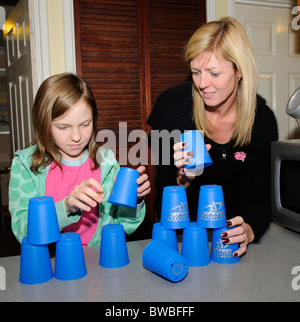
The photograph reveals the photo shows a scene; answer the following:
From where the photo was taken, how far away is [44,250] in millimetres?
823

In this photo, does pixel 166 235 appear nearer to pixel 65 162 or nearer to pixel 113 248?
pixel 113 248

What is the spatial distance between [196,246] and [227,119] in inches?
25.5

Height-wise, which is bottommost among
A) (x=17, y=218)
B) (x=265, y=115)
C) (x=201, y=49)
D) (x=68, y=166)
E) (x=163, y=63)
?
(x=17, y=218)

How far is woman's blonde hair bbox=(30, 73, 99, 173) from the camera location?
3.76 feet

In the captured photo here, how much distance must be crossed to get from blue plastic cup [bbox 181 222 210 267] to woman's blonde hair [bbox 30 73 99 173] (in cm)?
56

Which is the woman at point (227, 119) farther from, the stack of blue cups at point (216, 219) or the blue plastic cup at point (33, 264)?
the blue plastic cup at point (33, 264)

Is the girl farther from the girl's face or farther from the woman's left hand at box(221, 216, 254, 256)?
the woman's left hand at box(221, 216, 254, 256)

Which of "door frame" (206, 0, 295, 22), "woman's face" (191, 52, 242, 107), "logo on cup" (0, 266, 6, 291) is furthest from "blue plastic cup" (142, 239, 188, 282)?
"door frame" (206, 0, 295, 22)

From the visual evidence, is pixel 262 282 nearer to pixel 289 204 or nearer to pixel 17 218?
pixel 289 204

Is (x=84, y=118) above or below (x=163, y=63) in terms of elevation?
below
